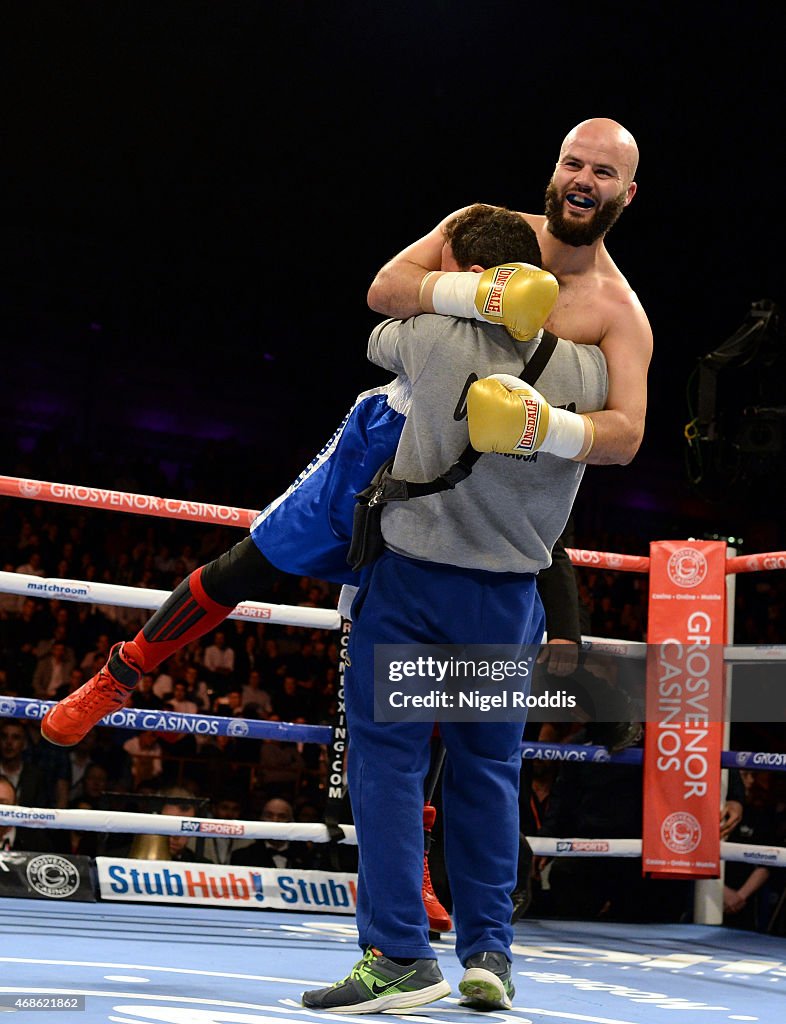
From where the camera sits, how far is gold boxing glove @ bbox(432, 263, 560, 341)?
1.55 meters

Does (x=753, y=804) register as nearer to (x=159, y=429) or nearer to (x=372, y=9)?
(x=372, y=9)

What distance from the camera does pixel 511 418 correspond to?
1.53m

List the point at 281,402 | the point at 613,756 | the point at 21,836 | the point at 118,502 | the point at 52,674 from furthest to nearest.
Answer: the point at 281,402
the point at 52,674
the point at 21,836
the point at 613,756
the point at 118,502

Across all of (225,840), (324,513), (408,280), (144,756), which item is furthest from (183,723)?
(144,756)

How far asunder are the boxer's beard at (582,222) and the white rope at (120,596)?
A: 3.69 ft

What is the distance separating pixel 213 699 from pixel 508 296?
4560 mm

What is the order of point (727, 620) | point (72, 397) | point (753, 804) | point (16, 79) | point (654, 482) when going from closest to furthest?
point (727, 620) → point (753, 804) → point (16, 79) → point (72, 397) → point (654, 482)

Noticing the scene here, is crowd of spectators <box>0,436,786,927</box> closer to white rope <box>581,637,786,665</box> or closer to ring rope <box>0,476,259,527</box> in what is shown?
white rope <box>581,637,786,665</box>

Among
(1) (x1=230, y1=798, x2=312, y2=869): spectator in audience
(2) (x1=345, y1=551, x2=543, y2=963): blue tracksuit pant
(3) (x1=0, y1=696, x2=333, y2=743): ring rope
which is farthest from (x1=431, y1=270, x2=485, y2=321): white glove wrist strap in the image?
(1) (x1=230, y1=798, x2=312, y2=869): spectator in audience

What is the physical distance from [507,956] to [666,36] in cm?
555

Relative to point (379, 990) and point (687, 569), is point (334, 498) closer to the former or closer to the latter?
point (379, 990)

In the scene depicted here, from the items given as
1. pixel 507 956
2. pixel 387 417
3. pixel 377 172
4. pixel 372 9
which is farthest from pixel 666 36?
pixel 507 956

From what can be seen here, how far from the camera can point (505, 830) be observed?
66.7 inches

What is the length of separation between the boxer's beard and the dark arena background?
1.14 m
